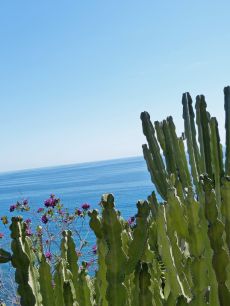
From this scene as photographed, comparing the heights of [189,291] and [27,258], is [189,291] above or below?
below

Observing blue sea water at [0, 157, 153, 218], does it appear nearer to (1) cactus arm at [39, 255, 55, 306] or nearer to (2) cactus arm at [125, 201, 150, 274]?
(1) cactus arm at [39, 255, 55, 306]

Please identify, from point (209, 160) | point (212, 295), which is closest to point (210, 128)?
point (209, 160)

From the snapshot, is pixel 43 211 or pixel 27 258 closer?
pixel 27 258

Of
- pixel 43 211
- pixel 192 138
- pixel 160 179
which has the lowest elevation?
pixel 43 211

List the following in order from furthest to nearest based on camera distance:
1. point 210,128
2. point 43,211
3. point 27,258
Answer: point 43,211
point 210,128
point 27,258

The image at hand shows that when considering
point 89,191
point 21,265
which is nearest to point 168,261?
point 21,265

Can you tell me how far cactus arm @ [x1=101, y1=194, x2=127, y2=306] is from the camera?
144cm

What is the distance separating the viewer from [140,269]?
1437 mm

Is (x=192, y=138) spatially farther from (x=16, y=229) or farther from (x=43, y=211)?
(x=43, y=211)

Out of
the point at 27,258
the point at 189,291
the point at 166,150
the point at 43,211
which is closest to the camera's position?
the point at 27,258

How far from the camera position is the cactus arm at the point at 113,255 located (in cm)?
144

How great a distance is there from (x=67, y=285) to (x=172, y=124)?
2.22 metres

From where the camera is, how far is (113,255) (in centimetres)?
145

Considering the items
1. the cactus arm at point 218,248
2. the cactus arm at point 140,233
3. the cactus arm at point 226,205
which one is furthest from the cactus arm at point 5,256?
the cactus arm at point 226,205
